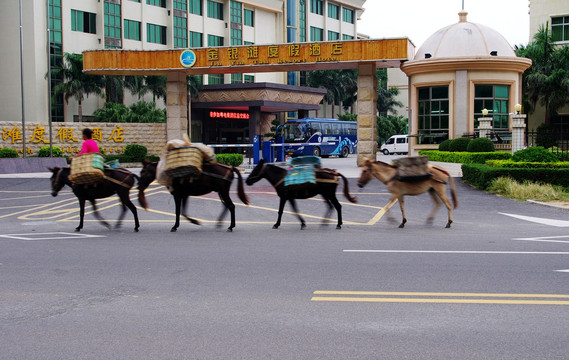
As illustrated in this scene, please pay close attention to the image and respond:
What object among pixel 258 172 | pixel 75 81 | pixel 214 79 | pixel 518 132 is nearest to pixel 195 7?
pixel 214 79

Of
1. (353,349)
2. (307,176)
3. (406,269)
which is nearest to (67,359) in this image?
(353,349)

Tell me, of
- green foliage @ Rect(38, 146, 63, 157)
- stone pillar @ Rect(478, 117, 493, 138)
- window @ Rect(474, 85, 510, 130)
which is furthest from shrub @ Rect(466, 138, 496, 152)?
green foliage @ Rect(38, 146, 63, 157)

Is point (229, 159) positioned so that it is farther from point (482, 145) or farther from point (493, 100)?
point (493, 100)

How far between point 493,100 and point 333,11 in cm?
5113

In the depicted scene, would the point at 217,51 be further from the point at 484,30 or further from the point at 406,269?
the point at 406,269

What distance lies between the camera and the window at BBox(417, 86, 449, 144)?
1228 inches

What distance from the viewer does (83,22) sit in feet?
171

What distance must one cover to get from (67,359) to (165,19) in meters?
56.6

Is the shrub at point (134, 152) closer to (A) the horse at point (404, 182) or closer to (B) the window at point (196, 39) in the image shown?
(A) the horse at point (404, 182)

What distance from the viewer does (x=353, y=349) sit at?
200 inches

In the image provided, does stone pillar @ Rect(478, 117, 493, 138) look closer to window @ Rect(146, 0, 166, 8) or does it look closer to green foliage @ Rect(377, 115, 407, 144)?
window @ Rect(146, 0, 166, 8)

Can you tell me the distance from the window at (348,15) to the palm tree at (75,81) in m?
39.8

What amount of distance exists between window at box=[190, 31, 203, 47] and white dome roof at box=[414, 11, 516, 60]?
33.1 m

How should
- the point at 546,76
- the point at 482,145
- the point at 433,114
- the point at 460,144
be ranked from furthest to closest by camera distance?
1. the point at 546,76
2. the point at 433,114
3. the point at 460,144
4. the point at 482,145
